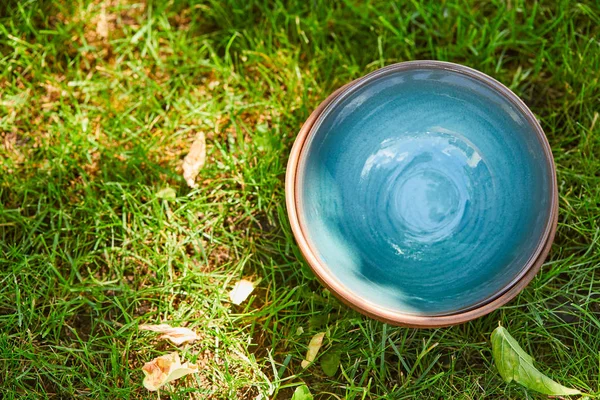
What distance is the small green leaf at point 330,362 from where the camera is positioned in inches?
67.0

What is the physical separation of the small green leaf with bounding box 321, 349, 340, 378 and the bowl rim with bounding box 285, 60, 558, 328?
0.26 meters

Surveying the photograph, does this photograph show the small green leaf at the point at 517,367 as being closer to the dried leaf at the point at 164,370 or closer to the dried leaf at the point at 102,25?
the dried leaf at the point at 164,370

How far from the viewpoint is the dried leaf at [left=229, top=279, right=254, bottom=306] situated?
5.75 feet

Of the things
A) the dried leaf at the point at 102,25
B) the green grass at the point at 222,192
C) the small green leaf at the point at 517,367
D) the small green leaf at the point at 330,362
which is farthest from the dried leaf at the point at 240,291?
the dried leaf at the point at 102,25

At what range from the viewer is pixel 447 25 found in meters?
1.99

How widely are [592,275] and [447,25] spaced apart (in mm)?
840

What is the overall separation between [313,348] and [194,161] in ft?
2.07

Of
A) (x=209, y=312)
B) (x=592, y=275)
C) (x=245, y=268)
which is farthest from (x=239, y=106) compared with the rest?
(x=592, y=275)

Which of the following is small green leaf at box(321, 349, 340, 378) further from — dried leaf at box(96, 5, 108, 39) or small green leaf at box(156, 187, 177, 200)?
dried leaf at box(96, 5, 108, 39)

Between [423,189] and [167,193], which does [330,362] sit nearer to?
[423,189]

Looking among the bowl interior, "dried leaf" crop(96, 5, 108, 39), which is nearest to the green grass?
"dried leaf" crop(96, 5, 108, 39)

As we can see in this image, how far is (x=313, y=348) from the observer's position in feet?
5.60

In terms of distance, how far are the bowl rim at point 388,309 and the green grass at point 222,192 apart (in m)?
0.22

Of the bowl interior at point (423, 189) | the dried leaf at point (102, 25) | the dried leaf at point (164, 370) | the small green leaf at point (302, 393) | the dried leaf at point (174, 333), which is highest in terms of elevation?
the dried leaf at point (102, 25)
